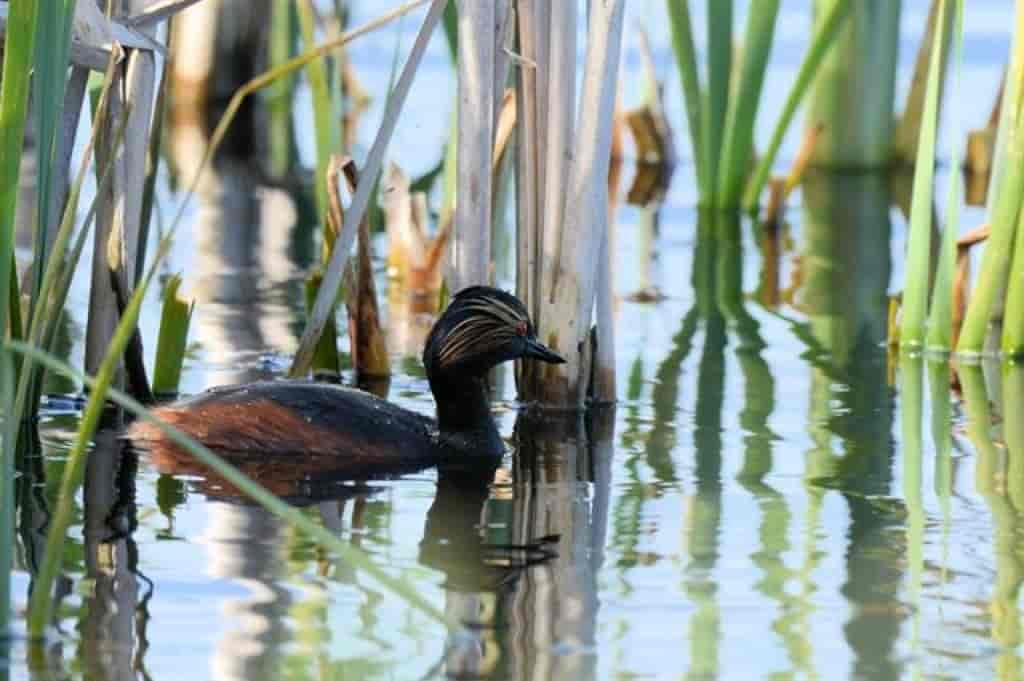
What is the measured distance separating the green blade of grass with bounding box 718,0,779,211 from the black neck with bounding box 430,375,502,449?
11.6ft

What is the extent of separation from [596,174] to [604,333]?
0.63 m

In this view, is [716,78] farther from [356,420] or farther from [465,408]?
[356,420]

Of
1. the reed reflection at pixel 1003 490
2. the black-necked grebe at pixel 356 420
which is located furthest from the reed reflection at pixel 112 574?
the reed reflection at pixel 1003 490

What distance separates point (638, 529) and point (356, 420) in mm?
1227

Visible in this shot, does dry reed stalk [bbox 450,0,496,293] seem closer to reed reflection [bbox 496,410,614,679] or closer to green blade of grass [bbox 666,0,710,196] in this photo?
reed reflection [bbox 496,410,614,679]

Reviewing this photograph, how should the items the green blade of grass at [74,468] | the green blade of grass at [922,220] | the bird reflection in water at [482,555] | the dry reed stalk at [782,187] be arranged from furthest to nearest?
1. the dry reed stalk at [782,187]
2. the green blade of grass at [922,220]
3. the bird reflection in water at [482,555]
4. the green blade of grass at [74,468]

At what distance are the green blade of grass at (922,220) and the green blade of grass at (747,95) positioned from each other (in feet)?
7.14

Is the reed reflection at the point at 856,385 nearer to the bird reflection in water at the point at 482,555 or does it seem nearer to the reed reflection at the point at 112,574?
the bird reflection in water at the point at 482,555

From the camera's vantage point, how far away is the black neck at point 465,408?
23.6 feet

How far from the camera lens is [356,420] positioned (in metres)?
7.07

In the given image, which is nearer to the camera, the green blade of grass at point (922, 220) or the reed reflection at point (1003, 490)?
Result: the reed reflection at point (1003, 490)

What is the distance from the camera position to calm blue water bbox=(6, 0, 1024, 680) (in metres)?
4.95

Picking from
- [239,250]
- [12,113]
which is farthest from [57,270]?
[239,250]

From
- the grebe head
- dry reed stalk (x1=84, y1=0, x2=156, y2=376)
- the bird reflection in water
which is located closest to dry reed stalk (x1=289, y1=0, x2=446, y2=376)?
the grebe head
